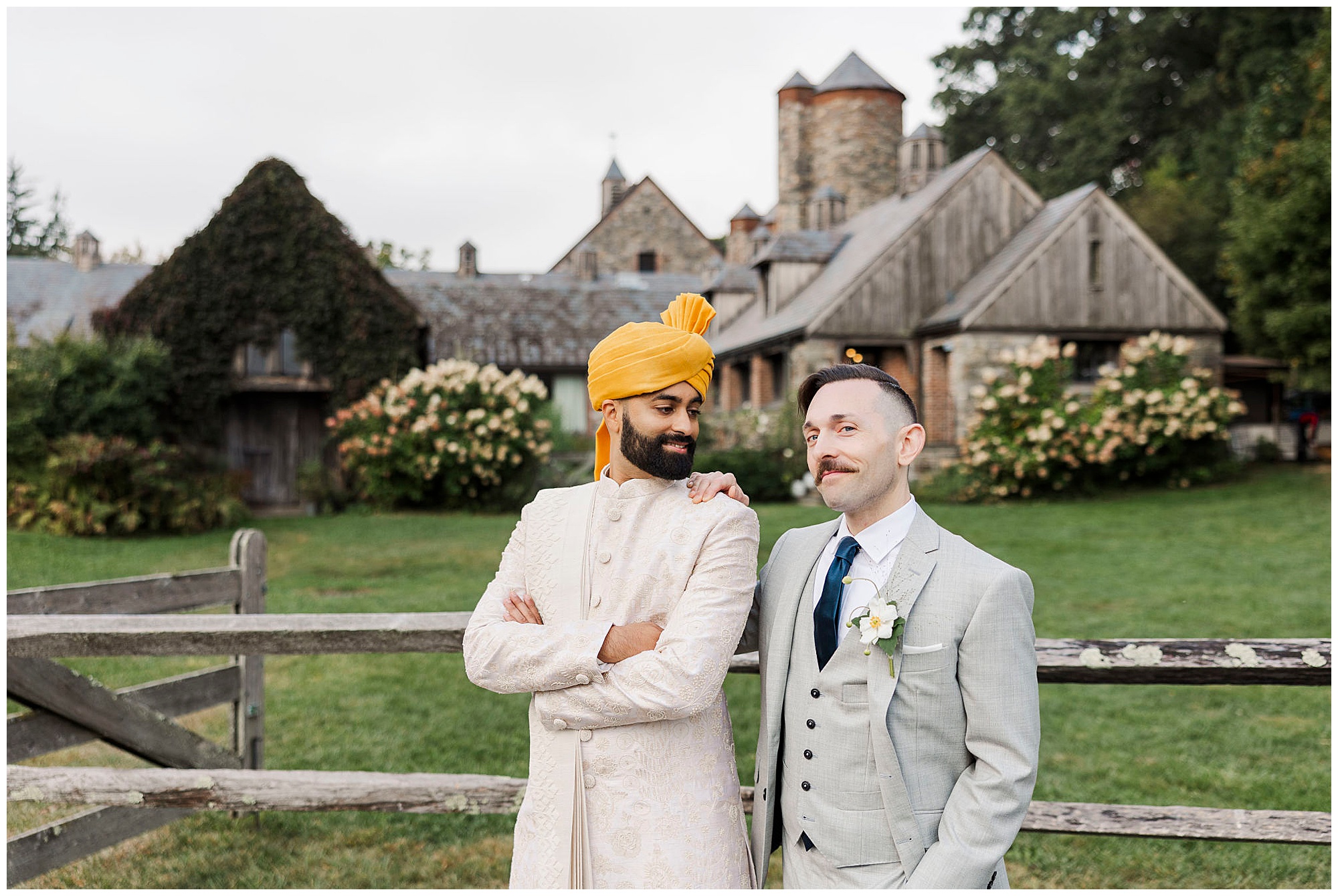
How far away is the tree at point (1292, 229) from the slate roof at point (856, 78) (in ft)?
33.9

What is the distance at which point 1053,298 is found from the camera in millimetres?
19438

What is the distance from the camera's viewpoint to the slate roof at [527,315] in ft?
86.3

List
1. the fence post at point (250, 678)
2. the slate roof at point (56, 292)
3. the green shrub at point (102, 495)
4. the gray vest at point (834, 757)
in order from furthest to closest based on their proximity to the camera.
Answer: the slate roof at point (56, 292), the green shrub at point (102, 495), the fence post at point (250, 678), the gray vest at point (834, 757)

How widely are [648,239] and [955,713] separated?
3423 centimetres

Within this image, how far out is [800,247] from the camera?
2383 cm

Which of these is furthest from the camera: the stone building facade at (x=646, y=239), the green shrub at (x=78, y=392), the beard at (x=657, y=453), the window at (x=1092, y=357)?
the stone building facade at (x=646, y=239)

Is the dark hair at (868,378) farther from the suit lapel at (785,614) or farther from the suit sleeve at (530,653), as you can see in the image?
the suit sleeve at (530,653)

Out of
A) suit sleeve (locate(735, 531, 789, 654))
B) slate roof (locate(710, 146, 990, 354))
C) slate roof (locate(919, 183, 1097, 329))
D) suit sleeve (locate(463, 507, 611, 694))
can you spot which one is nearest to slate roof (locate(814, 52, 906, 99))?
slate roof (locate(710, 146, 990, 354))

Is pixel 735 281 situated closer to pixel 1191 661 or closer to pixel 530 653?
pixel 1191 661

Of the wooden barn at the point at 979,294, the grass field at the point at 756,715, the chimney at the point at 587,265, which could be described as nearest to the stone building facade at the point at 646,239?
the chimney at the point at 587,265

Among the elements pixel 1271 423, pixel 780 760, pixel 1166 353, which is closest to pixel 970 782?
pixel 780 760

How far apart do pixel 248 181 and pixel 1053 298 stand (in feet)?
50.9

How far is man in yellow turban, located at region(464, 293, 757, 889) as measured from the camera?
96.0 inches

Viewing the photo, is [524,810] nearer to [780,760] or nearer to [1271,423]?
[780,760]
